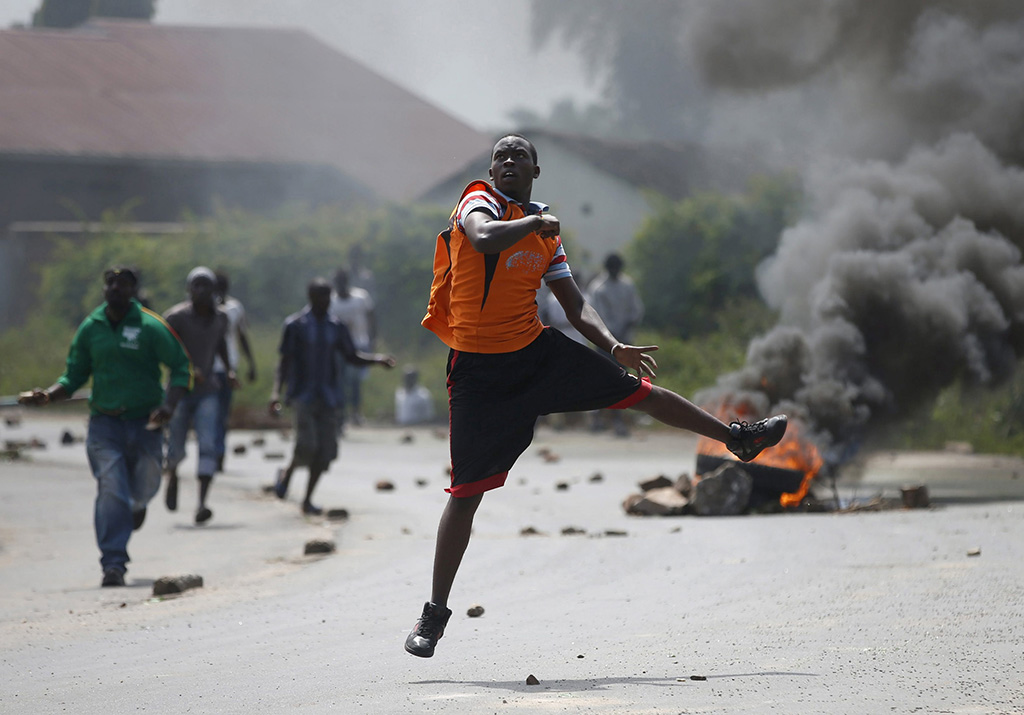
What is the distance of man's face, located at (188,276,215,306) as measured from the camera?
34.9ft

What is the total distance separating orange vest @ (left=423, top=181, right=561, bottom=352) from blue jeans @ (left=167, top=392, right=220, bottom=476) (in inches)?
243

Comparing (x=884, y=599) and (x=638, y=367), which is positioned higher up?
(x=638, y=367)

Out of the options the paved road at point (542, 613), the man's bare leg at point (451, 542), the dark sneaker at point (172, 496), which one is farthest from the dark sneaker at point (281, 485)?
the man's bare leg at point (451, 542)

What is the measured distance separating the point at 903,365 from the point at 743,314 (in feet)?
38.1

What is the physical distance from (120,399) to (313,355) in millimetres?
2986

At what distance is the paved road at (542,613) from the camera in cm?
432

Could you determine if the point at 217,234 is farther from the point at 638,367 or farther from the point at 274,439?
the point at 638,367


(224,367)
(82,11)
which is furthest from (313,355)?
(82,11)

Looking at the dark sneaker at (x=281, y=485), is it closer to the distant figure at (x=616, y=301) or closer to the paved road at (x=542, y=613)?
the paved road at (x=542, y=613)

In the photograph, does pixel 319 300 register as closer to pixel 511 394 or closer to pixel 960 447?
pixel 511 394

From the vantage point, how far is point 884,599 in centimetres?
582

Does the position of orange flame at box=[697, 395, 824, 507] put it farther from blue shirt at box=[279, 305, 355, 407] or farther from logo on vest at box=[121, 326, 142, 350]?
logo on vest at box=[121, 326, 142, 350]

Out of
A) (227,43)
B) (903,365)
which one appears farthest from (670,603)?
(227,43)

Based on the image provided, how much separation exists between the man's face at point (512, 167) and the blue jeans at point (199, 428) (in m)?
6.41
